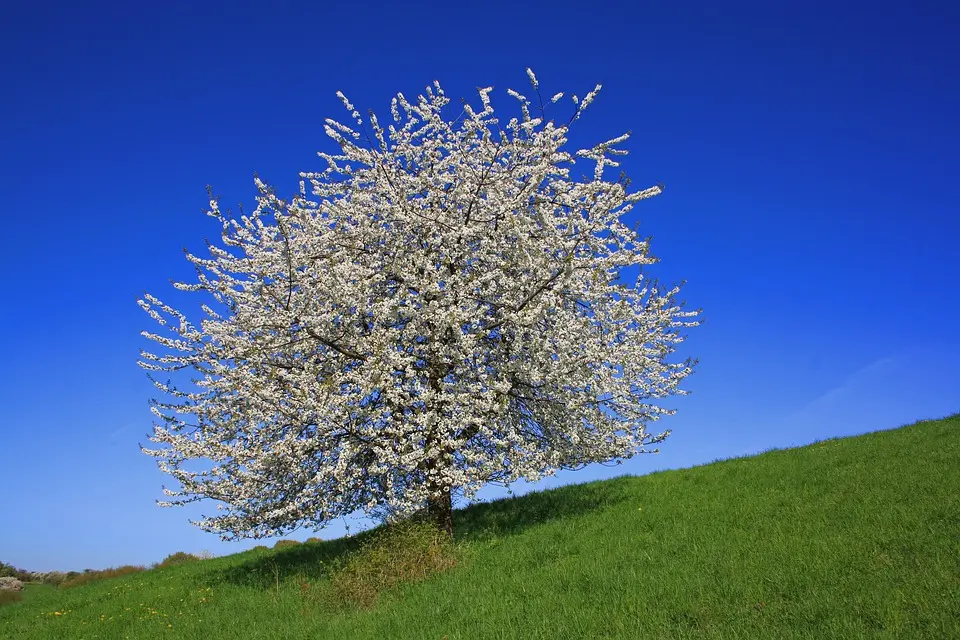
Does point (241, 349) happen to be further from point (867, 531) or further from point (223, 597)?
point (867, 531)

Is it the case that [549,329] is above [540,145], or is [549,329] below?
below

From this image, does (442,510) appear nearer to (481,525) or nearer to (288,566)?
(481,525)

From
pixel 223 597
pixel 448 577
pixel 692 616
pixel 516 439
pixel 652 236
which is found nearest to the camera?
pixel 692 616

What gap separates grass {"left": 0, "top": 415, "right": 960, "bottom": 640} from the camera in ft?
33.6

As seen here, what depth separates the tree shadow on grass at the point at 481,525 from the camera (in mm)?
17750

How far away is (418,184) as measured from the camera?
58.3 feet

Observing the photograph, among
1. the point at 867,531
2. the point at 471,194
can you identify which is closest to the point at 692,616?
the point at 867,531

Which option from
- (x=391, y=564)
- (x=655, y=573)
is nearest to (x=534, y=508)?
(x=391, y=564)

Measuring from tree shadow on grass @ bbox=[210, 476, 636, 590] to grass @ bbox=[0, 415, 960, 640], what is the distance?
0.10 meters

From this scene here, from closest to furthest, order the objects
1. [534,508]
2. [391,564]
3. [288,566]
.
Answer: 1. [391,564]
2. [288,566]
3. [534,508]

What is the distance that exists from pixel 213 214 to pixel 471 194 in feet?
21.3

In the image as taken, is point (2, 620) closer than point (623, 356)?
No

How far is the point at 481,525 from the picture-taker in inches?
754

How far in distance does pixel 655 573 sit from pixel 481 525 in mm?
7476
